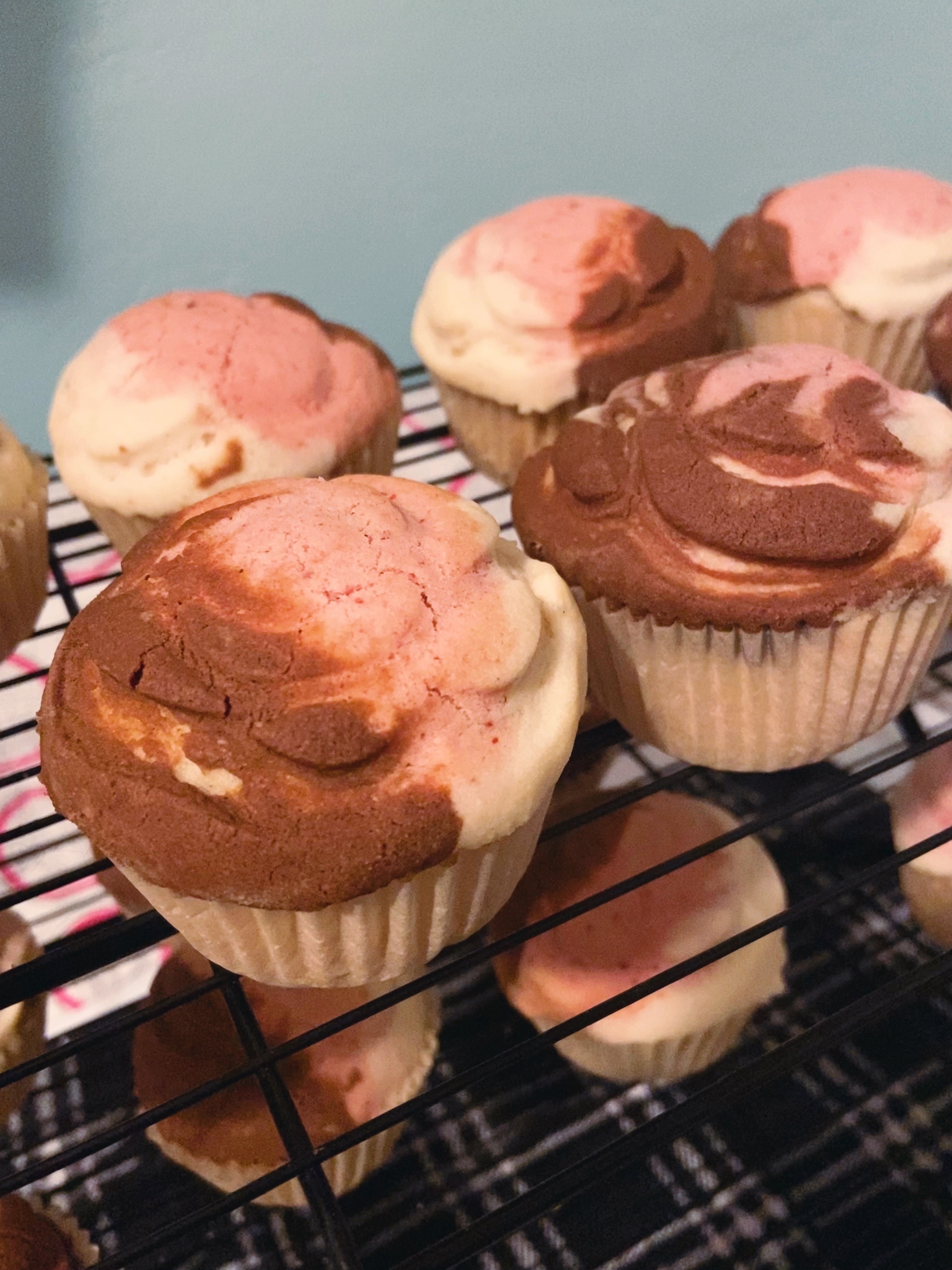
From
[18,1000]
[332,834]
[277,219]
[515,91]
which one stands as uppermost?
[515,91]

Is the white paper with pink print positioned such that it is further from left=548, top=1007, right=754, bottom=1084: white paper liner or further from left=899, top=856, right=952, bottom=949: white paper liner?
left=899, top=856, right=952, bottom=949: white paper liner

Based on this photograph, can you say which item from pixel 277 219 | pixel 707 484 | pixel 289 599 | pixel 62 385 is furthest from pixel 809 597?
pixel 277 219

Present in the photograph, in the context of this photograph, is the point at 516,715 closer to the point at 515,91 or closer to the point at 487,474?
the point at 487,474

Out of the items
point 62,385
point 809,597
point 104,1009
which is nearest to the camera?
point 809,597

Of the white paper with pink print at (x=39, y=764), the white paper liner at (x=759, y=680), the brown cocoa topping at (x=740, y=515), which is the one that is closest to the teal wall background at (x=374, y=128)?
the white paper with pink print at (x=39, y=764)

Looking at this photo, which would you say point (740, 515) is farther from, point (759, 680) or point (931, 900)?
point (931, 900)

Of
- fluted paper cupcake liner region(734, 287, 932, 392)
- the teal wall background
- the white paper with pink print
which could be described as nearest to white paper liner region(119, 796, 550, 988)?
the white paper with pink print
